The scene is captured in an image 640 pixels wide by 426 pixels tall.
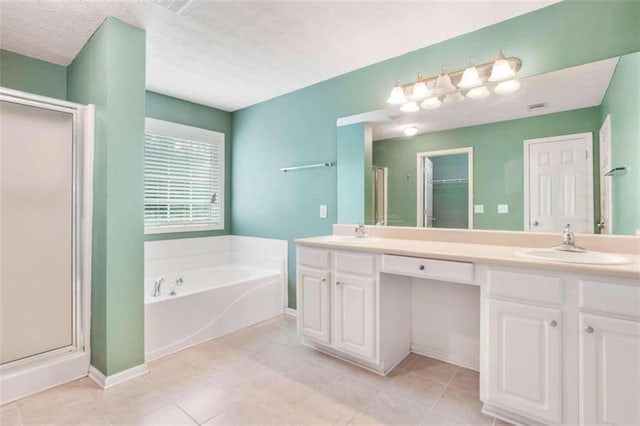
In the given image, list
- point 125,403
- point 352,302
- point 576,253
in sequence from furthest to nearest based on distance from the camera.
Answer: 1. point 352,302
2. point 125,403
3. point 576,253

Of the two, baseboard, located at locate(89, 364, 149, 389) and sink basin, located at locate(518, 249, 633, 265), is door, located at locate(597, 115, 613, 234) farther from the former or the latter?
baseboard, located at locate(89, 364, 149, 389)

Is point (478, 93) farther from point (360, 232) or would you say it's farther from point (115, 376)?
point (115, 376)

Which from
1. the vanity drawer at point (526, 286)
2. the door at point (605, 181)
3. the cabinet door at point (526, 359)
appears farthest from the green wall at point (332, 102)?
the cabinet door at point (526, 359)

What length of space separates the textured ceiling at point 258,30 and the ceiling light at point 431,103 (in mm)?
406

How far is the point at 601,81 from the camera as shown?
1.78 meters

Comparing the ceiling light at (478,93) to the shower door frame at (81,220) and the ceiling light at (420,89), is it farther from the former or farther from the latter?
the shower door frame at (81,220)

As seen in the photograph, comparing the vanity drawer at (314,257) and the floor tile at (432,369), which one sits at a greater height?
the vanity drawer at (314,257)

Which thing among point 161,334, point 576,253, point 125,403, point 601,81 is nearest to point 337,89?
point 601,81

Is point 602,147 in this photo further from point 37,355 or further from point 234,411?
point 37,355

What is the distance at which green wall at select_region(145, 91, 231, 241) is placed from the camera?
3.33 meters

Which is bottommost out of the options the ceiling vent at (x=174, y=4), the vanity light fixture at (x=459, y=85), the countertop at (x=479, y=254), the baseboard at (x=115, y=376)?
the baseboard at (x=115, y=376)

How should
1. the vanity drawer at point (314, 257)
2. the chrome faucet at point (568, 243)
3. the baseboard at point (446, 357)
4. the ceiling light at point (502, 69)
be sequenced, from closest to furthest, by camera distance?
the chrome faucet at point (568, 243)
the ceiling light at point (502, 69)
the baseboard at point (446, 357)
the vanity drawer at point (314, 257)

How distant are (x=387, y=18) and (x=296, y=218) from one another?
1965 mm

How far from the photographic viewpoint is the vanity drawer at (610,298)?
1.25 metres
